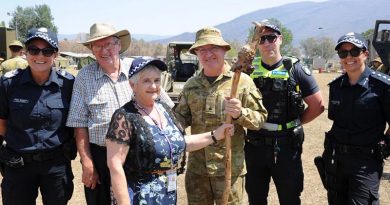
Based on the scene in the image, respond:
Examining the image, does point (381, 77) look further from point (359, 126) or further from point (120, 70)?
point (120, 70)

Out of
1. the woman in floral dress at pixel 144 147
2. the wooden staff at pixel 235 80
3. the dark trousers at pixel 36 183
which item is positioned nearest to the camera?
the woman in floral dress at pixel 144 147

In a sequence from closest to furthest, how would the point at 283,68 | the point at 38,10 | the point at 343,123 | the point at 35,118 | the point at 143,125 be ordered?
the point at 143,125, the point at 35,118, the point at 343,123, the point at 283,68, the point at 38,10

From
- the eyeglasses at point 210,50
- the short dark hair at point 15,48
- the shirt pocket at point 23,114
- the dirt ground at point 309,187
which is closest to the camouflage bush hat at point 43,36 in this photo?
the shirt pocket at point 23,114

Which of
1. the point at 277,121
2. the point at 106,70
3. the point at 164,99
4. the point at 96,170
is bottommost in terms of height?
the point at 96,170

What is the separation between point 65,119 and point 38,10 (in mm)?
99028

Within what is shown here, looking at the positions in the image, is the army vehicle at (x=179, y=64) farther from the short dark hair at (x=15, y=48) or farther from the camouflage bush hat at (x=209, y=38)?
the camouflage bush hat at (x=209, y=38)

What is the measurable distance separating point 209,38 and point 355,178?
61.5 inches

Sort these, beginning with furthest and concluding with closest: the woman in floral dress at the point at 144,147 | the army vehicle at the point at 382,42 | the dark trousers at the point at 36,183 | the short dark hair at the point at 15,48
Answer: the short dark hair at the point at 15,48, the army vehicle at the point at 382,42, the dark trousers at the point at 36,183, the woman in floral dress at the point at 144,147

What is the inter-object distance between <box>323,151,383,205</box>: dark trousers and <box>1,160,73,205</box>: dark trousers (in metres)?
2.16

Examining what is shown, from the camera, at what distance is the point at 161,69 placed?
255 cm

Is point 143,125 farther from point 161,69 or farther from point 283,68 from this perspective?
point 283,68

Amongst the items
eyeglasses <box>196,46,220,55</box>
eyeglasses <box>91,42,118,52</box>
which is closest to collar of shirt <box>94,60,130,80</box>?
eyeglasses <box>91,42,118,52</box>

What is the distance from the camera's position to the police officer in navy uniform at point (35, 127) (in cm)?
305

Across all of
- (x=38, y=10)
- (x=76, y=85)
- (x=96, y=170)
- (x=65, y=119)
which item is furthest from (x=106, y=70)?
(x=38, y=10)
